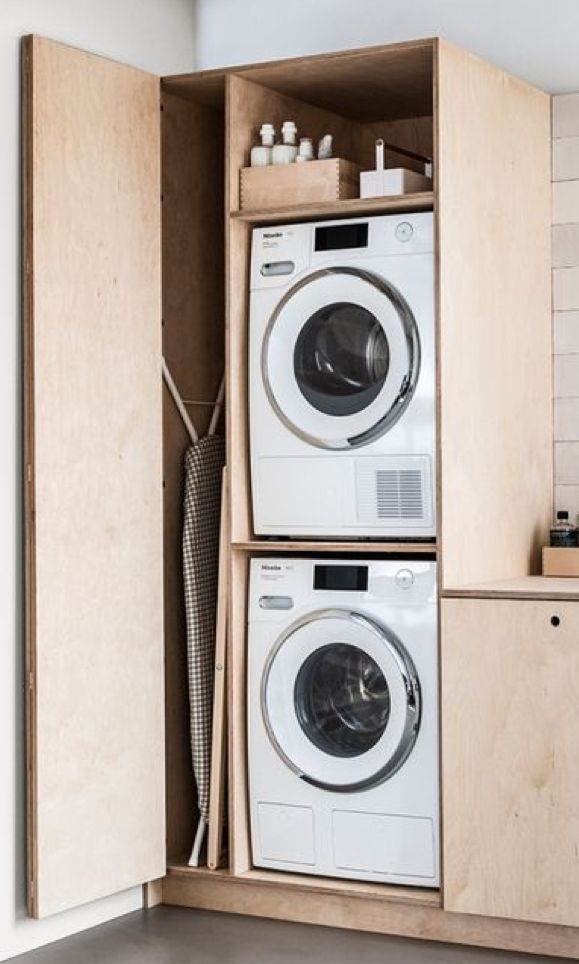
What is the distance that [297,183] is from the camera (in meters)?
4.20

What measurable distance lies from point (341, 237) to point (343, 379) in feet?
A: 1.26

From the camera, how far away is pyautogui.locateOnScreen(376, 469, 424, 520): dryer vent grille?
4.03 m

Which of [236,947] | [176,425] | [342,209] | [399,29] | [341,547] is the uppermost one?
[399,29]

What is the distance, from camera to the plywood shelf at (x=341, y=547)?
13.1 ft

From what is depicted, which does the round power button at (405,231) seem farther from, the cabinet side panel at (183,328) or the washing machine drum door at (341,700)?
the washing machine drum door at (341,700)

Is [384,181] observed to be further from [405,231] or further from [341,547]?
[341,547]

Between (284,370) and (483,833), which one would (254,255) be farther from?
(483,833)

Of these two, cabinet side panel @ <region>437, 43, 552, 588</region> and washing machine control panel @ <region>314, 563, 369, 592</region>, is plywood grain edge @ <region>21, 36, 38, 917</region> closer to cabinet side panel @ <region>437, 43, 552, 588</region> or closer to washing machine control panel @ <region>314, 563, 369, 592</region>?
washing machine control panel @ <region>314, 563, 369, 592</region>

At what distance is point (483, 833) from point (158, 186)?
6.50 ft

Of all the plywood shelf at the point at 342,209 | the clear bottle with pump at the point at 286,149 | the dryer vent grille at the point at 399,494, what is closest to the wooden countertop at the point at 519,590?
the dryer vent grille at the point at 399,494

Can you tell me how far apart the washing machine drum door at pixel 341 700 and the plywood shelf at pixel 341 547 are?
0.57 feet

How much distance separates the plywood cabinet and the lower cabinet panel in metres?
0.01

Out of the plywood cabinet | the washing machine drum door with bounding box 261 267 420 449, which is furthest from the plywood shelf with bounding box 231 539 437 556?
the washing machine drum door with bounding box 261 267 420 449

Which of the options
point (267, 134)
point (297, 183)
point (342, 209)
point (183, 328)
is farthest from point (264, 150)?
point (183, 328)
